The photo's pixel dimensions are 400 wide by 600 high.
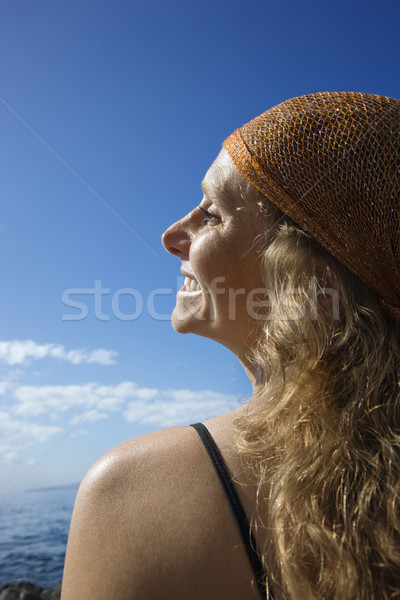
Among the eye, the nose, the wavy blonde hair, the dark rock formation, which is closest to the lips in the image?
the nose

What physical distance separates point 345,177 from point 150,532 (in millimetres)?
1353

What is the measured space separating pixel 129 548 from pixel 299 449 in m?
0.57

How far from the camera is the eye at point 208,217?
6.34ft

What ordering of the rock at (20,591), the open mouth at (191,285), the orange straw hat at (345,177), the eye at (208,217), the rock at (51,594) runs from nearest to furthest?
the orange straw hat at (345,177) < the eye at (208,217) < the open mouth at (191,285) < the rock at (20,591) < the rock at (51,594)

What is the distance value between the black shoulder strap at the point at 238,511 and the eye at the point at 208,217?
3.10ft

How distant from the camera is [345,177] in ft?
5.35

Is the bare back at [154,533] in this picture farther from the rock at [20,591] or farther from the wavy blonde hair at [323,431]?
the rock at [20,591]

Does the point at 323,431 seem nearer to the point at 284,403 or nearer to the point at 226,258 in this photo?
the point at 284,403

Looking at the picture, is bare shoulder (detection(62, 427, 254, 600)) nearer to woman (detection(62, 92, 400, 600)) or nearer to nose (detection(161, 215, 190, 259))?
woman (detection(62, 92, 400, 600))

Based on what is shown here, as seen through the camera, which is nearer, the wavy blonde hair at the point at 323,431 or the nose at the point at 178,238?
the wavy blonde hair at the point at 323,431

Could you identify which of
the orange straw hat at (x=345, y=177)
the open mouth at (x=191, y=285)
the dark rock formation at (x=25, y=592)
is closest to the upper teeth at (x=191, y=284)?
the open mouth at (x=191, y=285)

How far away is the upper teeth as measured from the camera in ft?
6.79

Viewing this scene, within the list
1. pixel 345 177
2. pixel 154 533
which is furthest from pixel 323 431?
pixel 345 177

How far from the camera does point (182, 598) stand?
3.68ft
